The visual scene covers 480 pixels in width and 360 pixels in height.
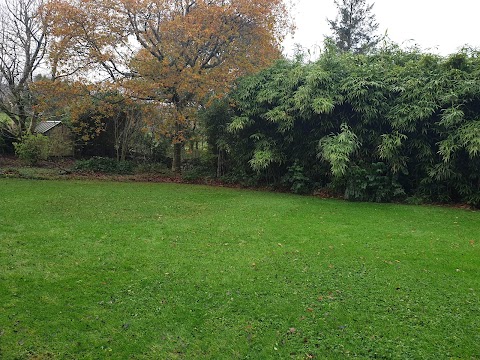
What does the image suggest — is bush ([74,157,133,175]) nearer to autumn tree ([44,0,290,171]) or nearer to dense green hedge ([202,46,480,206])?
autumn tree ([44,0,290,171])

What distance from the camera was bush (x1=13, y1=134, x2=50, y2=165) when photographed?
43.2 feet

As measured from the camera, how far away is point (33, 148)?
13219 mm

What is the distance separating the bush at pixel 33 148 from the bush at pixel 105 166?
1282 mm

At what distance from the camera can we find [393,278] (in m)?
4.29

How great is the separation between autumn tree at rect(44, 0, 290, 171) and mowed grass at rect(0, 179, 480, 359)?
6243 millimetres

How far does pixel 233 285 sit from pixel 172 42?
10166 mm

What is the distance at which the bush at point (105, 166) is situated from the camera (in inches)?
551

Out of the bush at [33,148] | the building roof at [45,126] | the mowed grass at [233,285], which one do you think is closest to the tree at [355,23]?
the building roof at [45,126]

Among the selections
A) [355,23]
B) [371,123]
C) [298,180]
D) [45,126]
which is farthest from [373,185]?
[355,23]

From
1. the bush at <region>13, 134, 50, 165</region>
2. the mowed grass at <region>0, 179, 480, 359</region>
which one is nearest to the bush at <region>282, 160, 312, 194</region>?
the mowed grass at <region>0, 179, 480, 359</region>

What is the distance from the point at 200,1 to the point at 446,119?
8.38 meters

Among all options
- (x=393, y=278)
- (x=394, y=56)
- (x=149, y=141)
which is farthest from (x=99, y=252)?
(x=149, y=141)

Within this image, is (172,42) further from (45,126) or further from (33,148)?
(45,126)

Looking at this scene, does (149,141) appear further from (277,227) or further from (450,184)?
(450,184)
